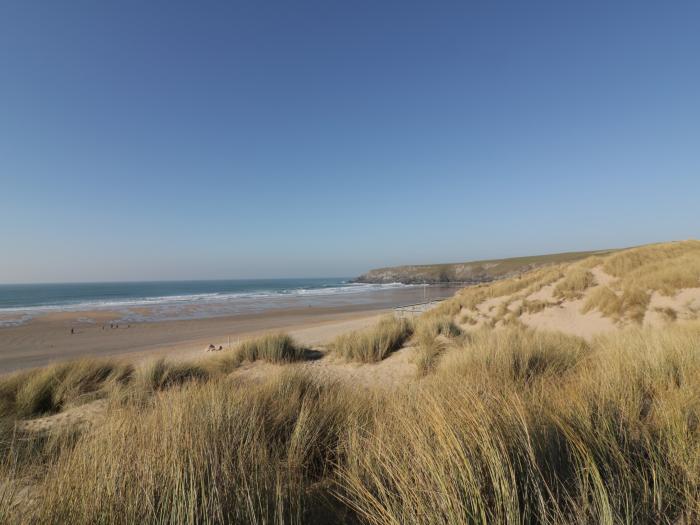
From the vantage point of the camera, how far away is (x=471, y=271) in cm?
7925

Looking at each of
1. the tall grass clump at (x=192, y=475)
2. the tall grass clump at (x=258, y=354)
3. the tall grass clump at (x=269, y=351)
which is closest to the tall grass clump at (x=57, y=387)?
the tall grass clump at (x=258, y=354)

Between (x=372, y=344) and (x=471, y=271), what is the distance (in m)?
77.7

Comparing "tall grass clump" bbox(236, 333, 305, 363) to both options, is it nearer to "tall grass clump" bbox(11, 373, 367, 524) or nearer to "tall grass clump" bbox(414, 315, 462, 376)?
"tall grass clump" bbox(414, 315, 462, 376)

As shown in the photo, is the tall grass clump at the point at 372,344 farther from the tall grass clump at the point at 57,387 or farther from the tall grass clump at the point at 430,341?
the tall grass clump at the point at 57,387

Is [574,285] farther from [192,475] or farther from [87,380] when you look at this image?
[87,380]

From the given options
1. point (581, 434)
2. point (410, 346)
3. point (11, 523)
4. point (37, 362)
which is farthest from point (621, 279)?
point (37, 362)

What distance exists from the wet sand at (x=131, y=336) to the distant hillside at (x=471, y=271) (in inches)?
2193

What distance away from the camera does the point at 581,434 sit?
201 centimetres

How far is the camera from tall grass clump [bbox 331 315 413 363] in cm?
821

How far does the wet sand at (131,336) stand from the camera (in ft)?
43.2

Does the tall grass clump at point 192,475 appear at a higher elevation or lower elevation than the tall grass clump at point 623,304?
higher

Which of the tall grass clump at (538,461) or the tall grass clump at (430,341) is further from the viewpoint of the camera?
the tall grass clump at (430,341)

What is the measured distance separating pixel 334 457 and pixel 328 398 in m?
0.81

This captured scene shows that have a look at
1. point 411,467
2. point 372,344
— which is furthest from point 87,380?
point 411,467
